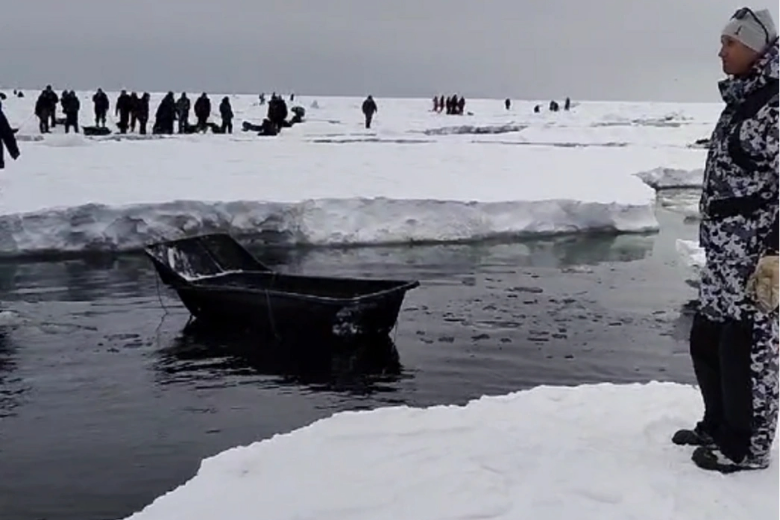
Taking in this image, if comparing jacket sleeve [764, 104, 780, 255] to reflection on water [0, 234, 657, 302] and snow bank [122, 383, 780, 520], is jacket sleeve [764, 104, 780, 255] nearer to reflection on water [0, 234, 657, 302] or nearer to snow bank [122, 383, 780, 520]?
snow bank [122, 383, 780, 520]

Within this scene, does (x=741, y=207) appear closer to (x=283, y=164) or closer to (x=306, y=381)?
(x=306, y=381)

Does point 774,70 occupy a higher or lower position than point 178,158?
higher

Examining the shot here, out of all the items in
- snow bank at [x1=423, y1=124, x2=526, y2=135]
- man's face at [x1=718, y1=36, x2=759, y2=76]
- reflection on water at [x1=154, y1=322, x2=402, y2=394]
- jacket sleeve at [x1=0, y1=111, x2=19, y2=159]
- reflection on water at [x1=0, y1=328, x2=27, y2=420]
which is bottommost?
reflection on water at [x1=0, y1=328, x2=27, y2=420]

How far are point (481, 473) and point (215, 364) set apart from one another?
4763mm

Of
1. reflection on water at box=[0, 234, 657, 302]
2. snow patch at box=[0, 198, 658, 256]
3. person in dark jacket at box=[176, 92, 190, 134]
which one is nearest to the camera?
reflection on water at box=[0, 234, 657, 302]

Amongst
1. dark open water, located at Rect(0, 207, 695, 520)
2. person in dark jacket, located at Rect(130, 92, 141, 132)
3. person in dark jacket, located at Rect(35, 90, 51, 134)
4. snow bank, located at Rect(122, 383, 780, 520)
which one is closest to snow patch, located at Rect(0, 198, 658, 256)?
dark open water, located at Rect(0, 207, 695, 520)

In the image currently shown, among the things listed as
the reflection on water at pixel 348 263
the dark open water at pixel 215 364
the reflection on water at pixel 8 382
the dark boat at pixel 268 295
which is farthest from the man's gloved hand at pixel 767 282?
the reflection on water at pixel 348 263

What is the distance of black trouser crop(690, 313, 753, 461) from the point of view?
3.91 meters

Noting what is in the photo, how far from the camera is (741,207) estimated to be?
12.6 feet

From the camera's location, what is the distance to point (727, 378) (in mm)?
3963

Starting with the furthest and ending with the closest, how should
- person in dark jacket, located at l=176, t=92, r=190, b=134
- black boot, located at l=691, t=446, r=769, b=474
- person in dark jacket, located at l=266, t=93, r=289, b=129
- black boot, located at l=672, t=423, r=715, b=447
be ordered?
person in dark jacket, located at l=266, t=93, r=289, b=129 < person in dark jacket, located at l=176, t=92, r=190, b=134 < black boot, located at l=672, t=423, r=715, b=447 < black boot, located at l=691, t=446, r=769, b=474

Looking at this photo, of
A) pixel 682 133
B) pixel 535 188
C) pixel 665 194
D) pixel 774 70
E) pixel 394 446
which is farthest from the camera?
pixel 682 133

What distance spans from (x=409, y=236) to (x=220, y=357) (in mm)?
7508

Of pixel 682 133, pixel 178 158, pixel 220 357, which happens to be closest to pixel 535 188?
pixel 178 158
